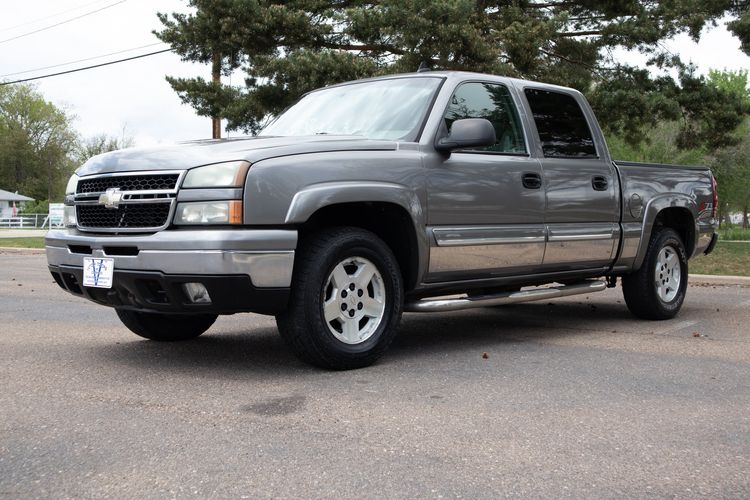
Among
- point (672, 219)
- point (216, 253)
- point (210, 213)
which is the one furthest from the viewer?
point (672, 219)

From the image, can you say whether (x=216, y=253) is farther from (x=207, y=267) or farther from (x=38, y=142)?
(x=38, y=142)

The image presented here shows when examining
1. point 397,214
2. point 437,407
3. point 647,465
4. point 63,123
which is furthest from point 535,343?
point 63,123

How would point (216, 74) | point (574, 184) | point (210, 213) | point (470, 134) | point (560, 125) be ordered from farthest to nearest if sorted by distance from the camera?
point (216, 74)
point (560, 125)
point (574, 184)
point (470, 134)
point (210, 213)

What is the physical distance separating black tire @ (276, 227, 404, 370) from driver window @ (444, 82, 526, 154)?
127cm

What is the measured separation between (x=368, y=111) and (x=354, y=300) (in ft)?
5.08

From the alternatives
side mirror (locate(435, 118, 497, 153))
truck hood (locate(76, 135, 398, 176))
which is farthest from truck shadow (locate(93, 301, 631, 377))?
side mirror (locate(435, 118, 497, 153))

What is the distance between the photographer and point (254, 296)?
15.0 feet

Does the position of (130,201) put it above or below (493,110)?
below

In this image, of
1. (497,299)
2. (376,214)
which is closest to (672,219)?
(497,299)

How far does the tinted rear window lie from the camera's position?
6.50m

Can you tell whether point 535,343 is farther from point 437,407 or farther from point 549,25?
point 549,25

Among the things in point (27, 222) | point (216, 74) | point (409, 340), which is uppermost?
point (216, 74)

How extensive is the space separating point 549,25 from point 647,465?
16831mm

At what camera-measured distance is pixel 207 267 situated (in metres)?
4.46
